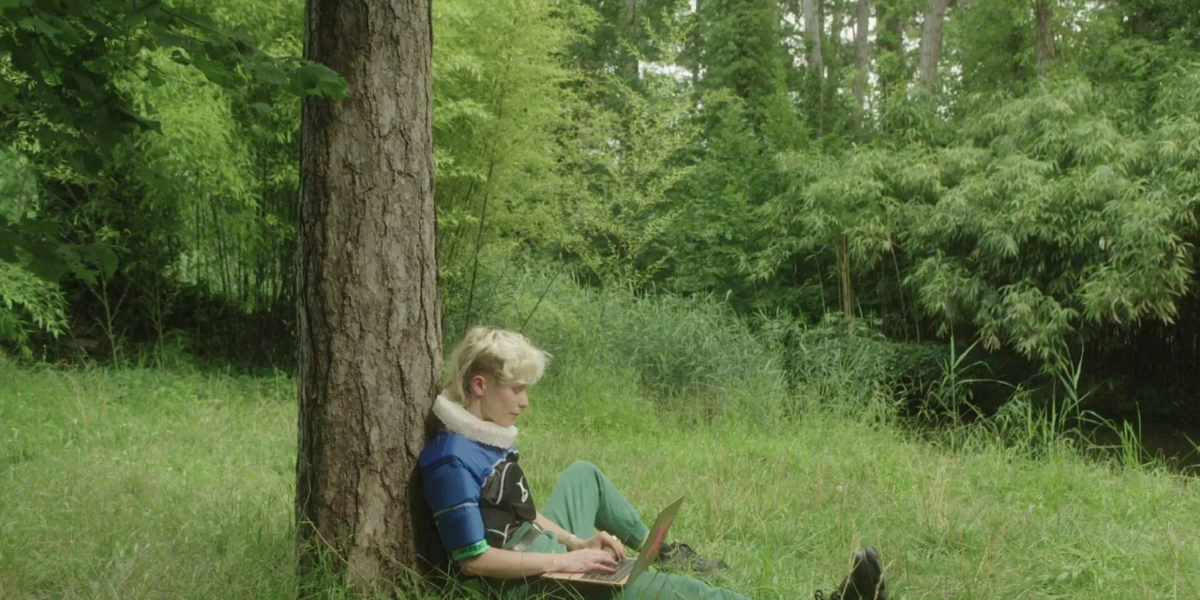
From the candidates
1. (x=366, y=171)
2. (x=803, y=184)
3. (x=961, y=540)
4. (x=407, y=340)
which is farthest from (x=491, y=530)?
(x=803, y=184)

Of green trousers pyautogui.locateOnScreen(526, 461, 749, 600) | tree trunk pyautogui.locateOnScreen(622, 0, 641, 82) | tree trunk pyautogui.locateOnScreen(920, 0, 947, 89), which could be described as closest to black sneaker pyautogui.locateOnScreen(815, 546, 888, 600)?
green trousers pyautogui.locateOnScreen(526, 461, 749, 600)

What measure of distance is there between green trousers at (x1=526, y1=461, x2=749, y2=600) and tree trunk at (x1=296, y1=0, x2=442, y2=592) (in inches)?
17.9

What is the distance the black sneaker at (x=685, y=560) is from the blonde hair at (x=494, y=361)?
0.81 metres

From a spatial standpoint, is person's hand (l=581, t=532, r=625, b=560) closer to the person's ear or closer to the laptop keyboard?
the laptop keyboard

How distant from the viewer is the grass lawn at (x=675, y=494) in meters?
3.25

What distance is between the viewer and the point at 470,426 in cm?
283

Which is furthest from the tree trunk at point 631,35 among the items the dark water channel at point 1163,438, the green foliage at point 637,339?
the dark water channel at point 1163,438

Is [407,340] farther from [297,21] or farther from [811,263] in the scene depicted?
[811,263]

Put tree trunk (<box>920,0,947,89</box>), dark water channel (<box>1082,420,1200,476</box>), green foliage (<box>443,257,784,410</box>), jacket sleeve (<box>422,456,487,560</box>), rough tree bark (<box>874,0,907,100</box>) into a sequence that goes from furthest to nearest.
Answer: rough tree bark (<box>874,0,907,100</box>), tree trunk (<box>920,0,947,89</box>), dark water channel (<box>1082,420,1200,476</box>), green foliage (<box>443,257,784,410</box>), jacket sleeve (<box>422,456,487,560</box>)

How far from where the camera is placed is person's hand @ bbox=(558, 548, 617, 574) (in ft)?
8.95

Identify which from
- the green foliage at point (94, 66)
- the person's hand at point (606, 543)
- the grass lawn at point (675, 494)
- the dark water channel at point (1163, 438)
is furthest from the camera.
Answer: the dark water channel at point (1163, 438)

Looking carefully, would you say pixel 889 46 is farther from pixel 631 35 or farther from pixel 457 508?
pixel 457 508

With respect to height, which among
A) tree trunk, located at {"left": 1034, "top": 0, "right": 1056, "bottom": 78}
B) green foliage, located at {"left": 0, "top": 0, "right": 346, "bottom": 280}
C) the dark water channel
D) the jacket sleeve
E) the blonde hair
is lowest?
the dark water channel

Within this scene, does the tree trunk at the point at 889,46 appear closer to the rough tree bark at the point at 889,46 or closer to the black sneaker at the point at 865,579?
the rough tree bark at the point at 889,46
